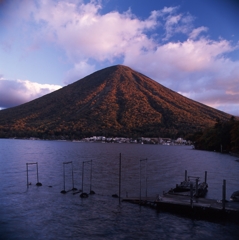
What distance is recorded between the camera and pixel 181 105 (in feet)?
565

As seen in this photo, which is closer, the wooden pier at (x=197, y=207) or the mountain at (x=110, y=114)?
the wooden pier at (x=197, y=207)

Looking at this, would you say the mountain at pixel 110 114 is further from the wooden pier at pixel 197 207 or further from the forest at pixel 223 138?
the wooden pier at pixel 197 207

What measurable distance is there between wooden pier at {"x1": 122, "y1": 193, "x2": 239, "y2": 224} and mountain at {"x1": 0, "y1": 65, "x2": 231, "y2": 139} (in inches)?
5079

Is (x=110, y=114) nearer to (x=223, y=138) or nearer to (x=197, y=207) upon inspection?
(x=223, y=138)

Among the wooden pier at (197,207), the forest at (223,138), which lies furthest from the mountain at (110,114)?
the wooden pier at (197,207)

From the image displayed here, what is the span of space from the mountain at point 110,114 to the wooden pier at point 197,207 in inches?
5079

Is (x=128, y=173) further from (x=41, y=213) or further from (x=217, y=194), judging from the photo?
(x=41, y=213)

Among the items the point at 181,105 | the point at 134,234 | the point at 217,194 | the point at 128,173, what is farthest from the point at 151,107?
the point at 134,234

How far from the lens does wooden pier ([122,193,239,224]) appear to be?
1831 centimetres

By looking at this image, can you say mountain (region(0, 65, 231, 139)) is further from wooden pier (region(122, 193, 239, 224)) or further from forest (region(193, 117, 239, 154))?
wooden pier (region(122, 193, 239, 224))

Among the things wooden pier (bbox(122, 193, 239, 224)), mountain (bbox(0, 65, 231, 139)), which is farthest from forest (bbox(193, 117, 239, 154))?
wooden pier (bbox(122, 193, 239, 224))

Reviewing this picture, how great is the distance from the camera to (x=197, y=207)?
1909cm

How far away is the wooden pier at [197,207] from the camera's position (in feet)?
60.1

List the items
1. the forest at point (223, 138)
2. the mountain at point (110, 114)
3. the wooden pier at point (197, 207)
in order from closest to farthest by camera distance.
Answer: the wooden pier at point (197, 207), the forest at point (223, 138), the mountain at point (110, 114)
